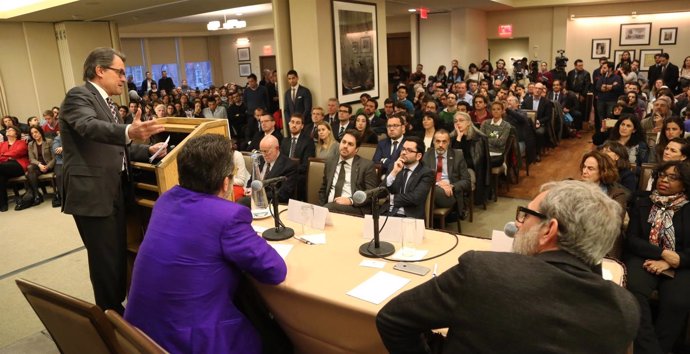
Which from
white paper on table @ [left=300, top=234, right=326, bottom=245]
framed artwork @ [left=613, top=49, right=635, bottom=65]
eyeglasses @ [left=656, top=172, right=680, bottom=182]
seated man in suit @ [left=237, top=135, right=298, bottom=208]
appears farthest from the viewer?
framed artwork @ [left=613, top=49, right=635, bottom=65]

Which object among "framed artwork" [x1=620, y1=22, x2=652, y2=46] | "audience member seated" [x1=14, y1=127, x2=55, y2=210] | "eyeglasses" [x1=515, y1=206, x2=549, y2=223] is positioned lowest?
"audience member seated" [x1=14, y1=127, x2=55, y2=210]

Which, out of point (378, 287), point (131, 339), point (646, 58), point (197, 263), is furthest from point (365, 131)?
point (646, 58)

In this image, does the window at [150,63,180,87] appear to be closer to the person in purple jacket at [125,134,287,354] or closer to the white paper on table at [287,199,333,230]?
the white paper on table at [287,199,333,230]

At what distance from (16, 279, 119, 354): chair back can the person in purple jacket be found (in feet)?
0.60

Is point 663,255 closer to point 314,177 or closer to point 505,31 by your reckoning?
point 314,177

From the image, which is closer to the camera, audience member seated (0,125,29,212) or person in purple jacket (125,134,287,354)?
person in purple jacket (125,134,287,354)

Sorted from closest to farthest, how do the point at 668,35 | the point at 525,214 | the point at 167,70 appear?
the point at 525,214 → the point at 668,35 → the point at 167,70

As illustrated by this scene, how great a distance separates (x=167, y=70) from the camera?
16.8 meters

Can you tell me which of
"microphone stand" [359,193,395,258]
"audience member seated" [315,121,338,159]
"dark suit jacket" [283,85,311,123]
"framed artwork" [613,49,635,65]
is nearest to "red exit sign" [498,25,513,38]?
"framed artwork" [613,49,635,65]

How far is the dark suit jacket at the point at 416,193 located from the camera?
140 inches

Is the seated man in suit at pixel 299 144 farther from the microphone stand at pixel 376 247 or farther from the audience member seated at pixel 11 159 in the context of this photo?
the audience member seated at pixel 11 159

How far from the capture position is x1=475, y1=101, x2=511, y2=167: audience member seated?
214 inches

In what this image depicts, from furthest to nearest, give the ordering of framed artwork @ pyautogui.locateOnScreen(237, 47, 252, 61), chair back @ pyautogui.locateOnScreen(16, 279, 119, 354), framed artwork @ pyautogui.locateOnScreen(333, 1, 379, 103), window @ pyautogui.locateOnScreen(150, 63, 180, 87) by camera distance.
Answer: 1. framed artwork @ pyautogui.locateOnScreen(237, 47, 252, 61)
2. window @ pyautogui.locateOnScreen(150, 63, 180, 87)
3. framed artwork @ pyautogui.locateOnScreen(333, 1, 379, 103)
4. chair back @ pyautogui.locateOnScreen(16, 279, 119, 354)

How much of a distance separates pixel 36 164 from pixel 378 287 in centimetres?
638
